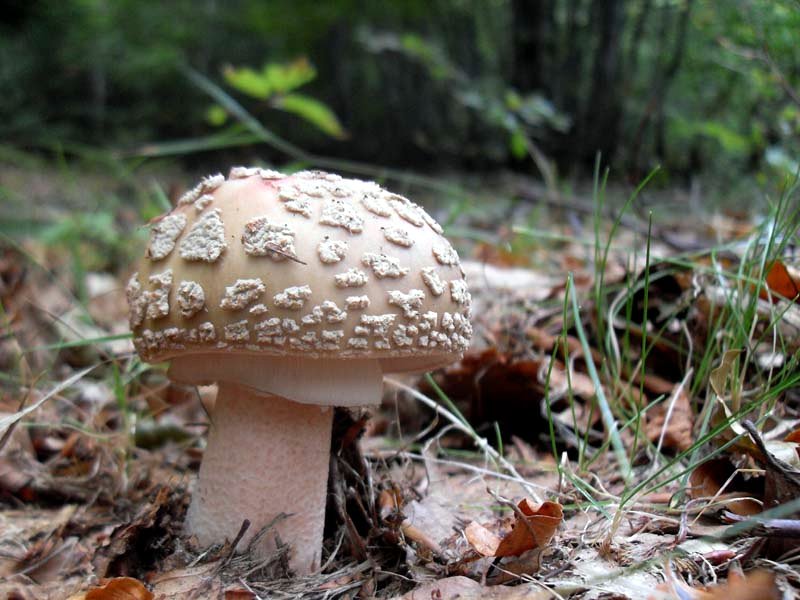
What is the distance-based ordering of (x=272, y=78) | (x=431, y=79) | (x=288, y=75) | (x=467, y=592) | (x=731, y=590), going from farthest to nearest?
(x=431, y=79)
(x=288, y=75)
(x=272, y=78)
(x=467, y=592)
(x=731, y=590)

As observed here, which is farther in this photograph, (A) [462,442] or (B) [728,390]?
(A) [462,442]

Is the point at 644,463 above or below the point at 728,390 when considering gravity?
below

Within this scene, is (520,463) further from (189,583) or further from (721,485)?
(189,583)

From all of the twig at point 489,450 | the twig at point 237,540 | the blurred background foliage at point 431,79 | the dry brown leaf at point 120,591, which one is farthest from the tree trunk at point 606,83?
the dry brown leaf at point 120,591

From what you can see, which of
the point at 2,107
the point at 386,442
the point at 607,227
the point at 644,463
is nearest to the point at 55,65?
the point at 2,107

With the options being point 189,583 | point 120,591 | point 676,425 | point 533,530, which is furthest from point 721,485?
point 120,591

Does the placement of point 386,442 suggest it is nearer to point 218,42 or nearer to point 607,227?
point 607,227

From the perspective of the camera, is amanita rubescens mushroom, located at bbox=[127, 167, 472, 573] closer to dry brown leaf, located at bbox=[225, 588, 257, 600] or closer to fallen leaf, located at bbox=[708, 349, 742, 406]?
dry brown leaf, located at bbox=[225, 588, 257, 600]
